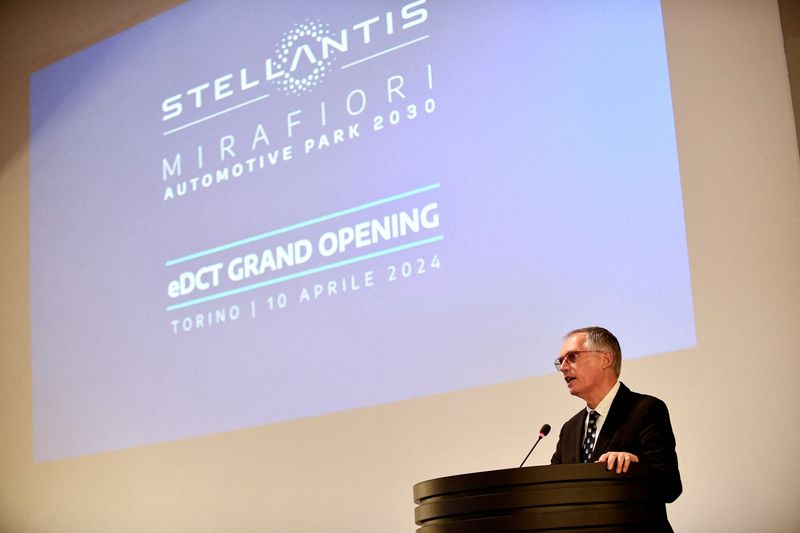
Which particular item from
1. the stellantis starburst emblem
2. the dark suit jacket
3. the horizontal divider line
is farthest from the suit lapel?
the stellantis starburst emblem

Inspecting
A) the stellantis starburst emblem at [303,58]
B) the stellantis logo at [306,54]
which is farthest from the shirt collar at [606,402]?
the stellantis starburst emblem at [303,58]

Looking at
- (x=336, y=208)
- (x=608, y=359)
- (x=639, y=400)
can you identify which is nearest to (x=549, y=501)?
(x=639, y=400)

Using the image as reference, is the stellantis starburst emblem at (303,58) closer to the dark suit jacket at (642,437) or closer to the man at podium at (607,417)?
the man at podium at (607,417)

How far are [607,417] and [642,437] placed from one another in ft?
0.48

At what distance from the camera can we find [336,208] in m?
4.61

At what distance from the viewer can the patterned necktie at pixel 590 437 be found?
2.86 m

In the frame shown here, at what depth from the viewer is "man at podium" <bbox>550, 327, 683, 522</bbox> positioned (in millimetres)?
2652

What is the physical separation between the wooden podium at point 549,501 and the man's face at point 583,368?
0.55 m

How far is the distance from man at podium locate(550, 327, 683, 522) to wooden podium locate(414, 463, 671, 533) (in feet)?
0.77

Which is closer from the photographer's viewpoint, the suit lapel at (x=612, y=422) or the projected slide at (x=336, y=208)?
the suit lapel at (x=612, y=422)

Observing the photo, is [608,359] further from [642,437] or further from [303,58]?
[303,58]

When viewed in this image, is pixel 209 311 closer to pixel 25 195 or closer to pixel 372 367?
pixel 372 367

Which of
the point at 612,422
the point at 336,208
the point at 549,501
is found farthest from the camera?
the point at 336,208

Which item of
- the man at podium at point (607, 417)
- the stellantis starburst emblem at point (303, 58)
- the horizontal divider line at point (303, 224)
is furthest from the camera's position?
the stellantis starburst emblem at point (303, 58)
